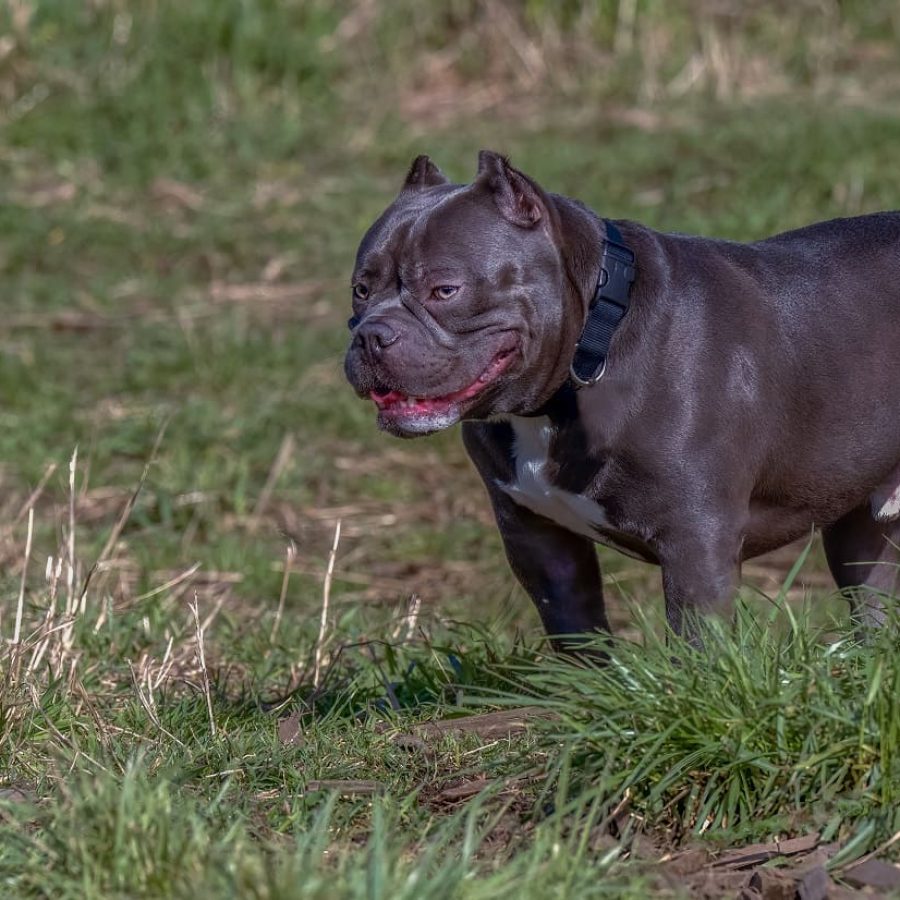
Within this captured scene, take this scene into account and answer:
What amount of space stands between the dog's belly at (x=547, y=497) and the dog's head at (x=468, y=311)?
0.10 metres

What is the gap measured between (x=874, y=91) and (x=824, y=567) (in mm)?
5395

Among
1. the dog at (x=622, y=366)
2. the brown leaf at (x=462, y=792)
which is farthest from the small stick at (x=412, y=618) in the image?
the brown leaf at (x=462, y=792)

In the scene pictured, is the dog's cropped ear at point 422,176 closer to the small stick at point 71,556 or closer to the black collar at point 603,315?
the black collar at point 603,315

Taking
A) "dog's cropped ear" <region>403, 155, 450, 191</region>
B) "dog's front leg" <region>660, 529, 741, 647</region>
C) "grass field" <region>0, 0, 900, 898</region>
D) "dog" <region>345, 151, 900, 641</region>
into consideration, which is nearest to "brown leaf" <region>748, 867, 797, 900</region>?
"grass field" <region>0, 0, 900, 898</region>

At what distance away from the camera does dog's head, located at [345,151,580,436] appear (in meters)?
4.16

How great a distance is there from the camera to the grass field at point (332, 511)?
338 centimetres

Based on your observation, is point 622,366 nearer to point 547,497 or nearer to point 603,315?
point 603,315

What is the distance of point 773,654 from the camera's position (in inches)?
142

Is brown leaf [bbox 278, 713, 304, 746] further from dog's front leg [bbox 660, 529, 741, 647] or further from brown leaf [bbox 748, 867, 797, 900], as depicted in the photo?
brown leaf [bbox 748, 867, 797, 900]

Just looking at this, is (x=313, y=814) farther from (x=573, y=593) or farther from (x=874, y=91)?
(x=874, y=91)

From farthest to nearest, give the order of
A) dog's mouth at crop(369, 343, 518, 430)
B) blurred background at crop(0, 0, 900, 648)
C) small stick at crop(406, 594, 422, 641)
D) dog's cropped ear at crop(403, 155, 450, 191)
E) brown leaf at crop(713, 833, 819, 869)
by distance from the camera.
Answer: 1. blurred background at crop(0, 0, 900, 648)
2. small stick at crop(406, 594, 422, 641)
3. dog's cropped ear at crop(403, 155, 450, 191)
4. dog's mouth at crop(369, 343, 518, 430)
5. brown leaf at crop(713, 833, 819, 869)

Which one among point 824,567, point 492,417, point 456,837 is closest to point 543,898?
point 456,837

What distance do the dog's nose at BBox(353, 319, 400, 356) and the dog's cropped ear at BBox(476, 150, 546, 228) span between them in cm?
42

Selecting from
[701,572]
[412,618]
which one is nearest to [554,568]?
[701,572]
